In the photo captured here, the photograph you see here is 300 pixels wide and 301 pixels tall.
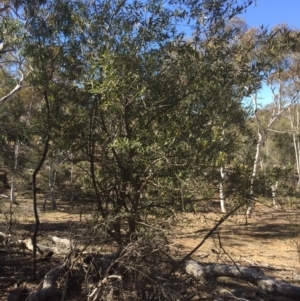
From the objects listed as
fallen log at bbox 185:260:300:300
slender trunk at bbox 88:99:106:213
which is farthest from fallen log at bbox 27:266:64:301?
fallen log at bbox 185:260:300:300

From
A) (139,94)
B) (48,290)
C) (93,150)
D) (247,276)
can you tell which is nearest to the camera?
(139,94)

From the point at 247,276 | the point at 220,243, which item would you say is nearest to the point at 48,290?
the point at 220,243

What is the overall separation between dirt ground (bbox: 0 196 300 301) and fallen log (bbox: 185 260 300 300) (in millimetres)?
144

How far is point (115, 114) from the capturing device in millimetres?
Answer: 4953

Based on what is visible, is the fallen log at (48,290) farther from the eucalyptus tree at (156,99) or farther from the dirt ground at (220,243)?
the eucalyptus tree at (156,99)

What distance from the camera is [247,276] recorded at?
21.9 feet

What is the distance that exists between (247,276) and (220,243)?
1.76m

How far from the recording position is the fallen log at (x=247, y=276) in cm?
623

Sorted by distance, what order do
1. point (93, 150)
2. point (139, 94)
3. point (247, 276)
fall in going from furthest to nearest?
point (247, 276) → point (93, 150) → point (139, 94)

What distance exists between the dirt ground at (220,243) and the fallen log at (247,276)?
144 mm

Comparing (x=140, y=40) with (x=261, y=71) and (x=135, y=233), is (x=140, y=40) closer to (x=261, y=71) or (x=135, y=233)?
(x=261, y=71)

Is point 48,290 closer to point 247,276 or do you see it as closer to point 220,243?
point 220,243

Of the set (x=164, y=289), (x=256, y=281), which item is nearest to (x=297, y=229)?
(x=256, y=281)

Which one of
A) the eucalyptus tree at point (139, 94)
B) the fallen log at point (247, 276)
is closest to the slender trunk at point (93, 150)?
the eucalyptus tree at point (139, 94)
